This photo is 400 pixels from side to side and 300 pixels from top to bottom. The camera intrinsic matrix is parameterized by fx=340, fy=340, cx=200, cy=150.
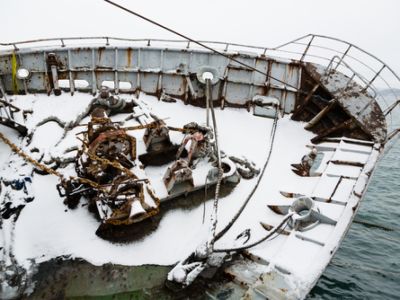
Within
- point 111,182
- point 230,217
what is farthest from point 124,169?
point 230,217

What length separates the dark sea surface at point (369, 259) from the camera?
6.84 meters

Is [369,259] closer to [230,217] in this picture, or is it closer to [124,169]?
[230,217]

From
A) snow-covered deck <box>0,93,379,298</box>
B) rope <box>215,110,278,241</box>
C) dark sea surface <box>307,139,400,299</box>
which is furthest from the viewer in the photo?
dark sea surface <box>307,139,400,299</box>

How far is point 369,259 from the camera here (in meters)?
8.02

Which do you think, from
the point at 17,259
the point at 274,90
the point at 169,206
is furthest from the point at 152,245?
the point at 274,90

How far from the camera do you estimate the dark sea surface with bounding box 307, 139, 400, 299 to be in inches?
269

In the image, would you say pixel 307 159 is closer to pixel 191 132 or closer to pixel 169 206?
pixel 191 132

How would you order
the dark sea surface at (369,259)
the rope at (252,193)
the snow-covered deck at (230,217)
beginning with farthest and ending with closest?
the dark sea surface at (369,259), the rope at (252,193), the snow-covered deck at (230,217)

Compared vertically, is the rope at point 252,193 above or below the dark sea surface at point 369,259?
above

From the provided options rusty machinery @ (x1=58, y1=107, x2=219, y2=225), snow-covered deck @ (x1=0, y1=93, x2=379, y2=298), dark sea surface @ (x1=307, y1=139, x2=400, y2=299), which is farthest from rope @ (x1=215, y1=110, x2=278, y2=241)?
dark sea surface @ (x1=307, y1=139, x2=400, y2=299)

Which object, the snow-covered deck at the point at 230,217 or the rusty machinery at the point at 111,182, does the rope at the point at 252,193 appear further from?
the rusty machinery at the point at 111,182

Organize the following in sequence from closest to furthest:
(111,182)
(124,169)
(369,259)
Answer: (124,169) < (111,182) < (369,259)

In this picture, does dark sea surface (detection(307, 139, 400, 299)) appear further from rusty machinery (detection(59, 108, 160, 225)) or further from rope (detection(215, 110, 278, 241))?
rusty machinery (detection(59, 108, 160, 225))

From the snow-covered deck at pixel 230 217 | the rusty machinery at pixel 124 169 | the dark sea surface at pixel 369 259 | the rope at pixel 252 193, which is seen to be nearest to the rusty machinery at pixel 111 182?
the rusty machinery at pixel 124 169
